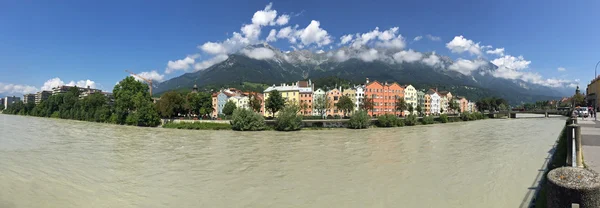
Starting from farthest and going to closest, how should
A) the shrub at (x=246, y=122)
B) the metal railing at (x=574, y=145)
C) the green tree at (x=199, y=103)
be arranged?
the green tree at (x=199, y=103), the shrub at (x=246, y=122), the metal railing at (x=574, y=145)

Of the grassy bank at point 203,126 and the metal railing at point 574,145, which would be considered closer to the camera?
the metal railing at point 574,145

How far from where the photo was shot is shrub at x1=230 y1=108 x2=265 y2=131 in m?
54.1

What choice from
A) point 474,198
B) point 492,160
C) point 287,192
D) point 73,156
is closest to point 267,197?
point 287,192

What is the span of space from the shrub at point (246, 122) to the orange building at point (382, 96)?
5164cm

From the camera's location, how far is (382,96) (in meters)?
104

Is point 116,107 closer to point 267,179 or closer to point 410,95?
point 267,179

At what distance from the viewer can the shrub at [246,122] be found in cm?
5409

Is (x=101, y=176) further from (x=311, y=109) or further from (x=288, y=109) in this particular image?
(x=311, y=109)

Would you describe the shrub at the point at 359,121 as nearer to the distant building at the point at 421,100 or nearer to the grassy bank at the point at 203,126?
the grassy bank at the point at 203,126

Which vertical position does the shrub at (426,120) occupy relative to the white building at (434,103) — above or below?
below

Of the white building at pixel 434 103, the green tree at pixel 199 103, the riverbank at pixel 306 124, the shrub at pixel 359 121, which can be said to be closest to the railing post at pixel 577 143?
the riverbank at pixel 306 124

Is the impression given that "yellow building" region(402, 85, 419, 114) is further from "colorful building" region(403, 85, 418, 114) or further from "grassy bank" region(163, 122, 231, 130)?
"grassy bank" region(163, 122, 231, 130)

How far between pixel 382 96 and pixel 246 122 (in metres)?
62.5

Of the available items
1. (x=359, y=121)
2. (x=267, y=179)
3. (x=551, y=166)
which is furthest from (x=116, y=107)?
(x=551, y=166)
